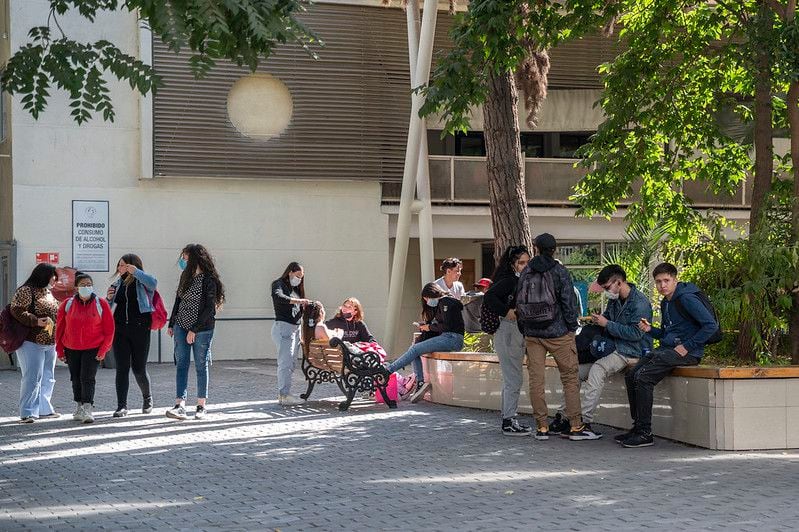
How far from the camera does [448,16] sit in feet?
87.9

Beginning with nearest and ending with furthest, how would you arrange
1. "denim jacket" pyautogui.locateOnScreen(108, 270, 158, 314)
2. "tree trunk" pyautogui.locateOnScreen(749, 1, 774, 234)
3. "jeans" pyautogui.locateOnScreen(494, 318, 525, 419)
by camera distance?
"jeans" pyautogui.locateOnScreen(494, 318, 525, 419) → "tree trunk" pyautogui.locateOnScreen(749, 1, 774, 234) → "denim jacket" pyautogui.locateOnScreen(108, 270, 158, 314)

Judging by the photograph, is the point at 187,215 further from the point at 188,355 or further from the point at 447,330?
the point at 188,355

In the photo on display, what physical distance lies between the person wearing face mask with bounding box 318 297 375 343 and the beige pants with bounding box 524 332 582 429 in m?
4.14

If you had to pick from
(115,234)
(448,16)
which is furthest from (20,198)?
(448,16)

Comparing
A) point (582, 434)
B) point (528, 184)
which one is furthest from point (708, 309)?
point (528, 184)

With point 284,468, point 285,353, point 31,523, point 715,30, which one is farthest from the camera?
point 715,30

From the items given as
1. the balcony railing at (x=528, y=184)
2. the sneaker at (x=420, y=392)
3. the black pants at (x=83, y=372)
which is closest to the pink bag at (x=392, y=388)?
the sneaker at (x=420, y=392)

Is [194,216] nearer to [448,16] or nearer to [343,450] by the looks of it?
[448,16]

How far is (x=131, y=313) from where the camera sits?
45.7 ft

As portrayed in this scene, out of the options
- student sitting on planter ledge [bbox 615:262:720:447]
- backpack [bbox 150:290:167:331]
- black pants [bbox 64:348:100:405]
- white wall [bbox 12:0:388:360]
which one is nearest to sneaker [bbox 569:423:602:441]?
student sitting on planter ledge [bbox 615:262:720:447]

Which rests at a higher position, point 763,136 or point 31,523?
point 763,136

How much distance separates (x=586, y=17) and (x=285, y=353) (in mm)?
5517

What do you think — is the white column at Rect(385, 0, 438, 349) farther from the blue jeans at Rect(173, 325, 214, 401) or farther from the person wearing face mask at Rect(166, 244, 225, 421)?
the blue jeans at Rect(173, 325, 214, 401)

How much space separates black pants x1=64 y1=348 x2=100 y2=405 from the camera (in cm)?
1352
